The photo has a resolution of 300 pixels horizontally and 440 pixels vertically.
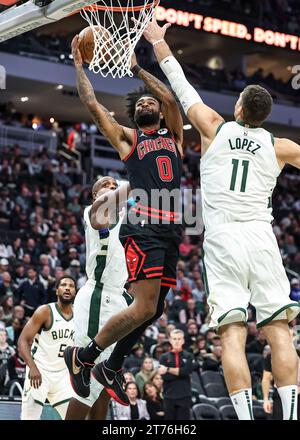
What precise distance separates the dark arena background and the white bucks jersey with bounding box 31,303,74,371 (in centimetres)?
84

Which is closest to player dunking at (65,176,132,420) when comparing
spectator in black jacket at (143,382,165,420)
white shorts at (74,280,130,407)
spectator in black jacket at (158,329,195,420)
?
white shorts at (74,280,130,407)

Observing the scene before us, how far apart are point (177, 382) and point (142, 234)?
645cm

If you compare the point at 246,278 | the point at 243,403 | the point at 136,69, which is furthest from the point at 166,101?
the point at 243,403

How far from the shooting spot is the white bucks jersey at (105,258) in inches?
322

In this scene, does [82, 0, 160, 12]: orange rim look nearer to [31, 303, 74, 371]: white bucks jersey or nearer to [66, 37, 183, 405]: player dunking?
[66, 37, 183, 405]: player dunking

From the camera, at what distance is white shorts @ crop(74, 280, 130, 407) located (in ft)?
26.7

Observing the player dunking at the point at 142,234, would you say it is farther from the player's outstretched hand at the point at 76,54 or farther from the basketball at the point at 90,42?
the basketball at the point at 90,42

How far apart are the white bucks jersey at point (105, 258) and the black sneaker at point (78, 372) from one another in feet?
4.14

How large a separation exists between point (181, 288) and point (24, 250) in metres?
3.46

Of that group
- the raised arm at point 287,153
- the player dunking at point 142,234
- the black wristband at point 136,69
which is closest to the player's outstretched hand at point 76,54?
the player dunking at point 142,234

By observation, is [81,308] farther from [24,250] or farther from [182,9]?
[182,9]

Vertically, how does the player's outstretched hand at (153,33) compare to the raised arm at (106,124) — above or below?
above

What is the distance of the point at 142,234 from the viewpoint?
6918 millimetres

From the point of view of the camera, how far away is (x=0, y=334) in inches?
524
